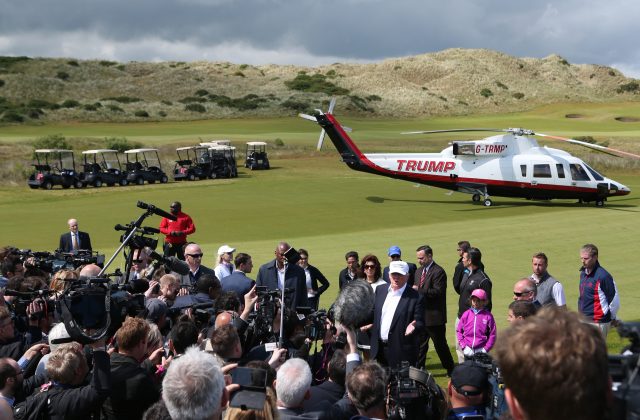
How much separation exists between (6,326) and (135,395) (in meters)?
2.12

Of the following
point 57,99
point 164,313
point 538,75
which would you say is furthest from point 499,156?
point 538,75

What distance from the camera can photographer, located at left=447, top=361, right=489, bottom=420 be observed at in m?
5.06

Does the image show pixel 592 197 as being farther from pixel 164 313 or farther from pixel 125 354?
pixel 125 354

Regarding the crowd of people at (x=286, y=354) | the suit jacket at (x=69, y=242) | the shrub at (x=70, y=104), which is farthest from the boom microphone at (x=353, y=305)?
the shrub at (x=70, y=104)

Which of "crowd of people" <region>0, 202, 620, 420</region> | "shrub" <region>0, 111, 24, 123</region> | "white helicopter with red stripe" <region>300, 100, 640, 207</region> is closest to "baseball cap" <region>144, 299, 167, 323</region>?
"crowd of people" <region>0, 202, 620, 420</region>

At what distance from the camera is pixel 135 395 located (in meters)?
5.09

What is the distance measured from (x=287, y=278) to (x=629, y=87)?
115439 mm

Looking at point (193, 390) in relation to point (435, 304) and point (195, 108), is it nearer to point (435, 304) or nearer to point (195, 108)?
point (435, 304)

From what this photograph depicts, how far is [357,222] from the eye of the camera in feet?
87.6

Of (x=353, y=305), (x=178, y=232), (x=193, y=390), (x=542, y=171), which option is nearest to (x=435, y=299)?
(x=353, y=305)

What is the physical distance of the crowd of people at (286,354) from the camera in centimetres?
241

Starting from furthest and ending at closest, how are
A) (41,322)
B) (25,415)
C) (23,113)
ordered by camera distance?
(23,113)
(41,322)
(25,415)

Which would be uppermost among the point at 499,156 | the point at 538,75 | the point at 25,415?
the point at 538,75

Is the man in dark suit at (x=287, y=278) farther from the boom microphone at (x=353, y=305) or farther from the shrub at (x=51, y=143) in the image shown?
the shrub at (x=51, y=143)
